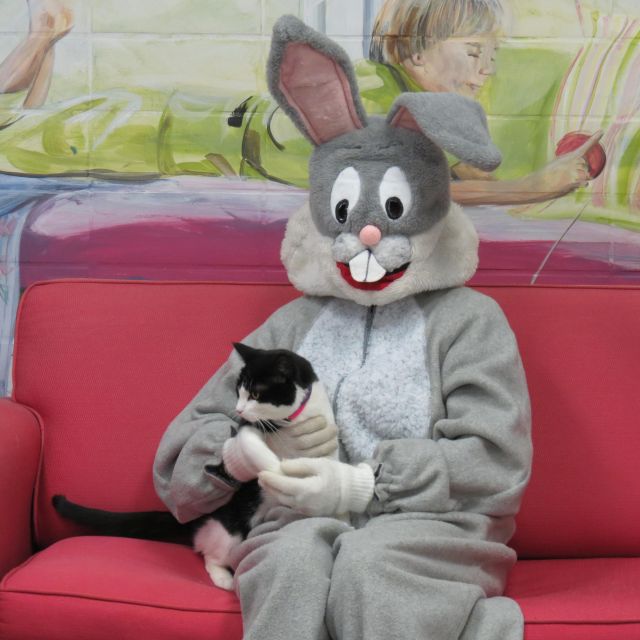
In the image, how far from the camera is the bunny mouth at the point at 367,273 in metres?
1.59

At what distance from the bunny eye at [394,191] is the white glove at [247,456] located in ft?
1.38

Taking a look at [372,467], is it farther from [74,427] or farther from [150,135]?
[150,135]

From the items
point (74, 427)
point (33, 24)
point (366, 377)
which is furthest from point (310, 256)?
point (33, 24)

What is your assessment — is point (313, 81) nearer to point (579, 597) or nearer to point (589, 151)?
point (589, 151)

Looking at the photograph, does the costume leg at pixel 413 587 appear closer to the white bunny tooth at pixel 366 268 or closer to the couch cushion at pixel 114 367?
the white bunny tooth at pixel 366 268

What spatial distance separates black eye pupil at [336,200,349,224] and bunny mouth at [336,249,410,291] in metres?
0.07

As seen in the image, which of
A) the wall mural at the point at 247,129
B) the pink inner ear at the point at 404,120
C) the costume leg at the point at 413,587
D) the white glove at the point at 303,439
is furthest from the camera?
the wall mural at the point at 247,129

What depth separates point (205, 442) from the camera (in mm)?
1586

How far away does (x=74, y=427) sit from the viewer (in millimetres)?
1808

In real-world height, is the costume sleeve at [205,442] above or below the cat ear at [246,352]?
below

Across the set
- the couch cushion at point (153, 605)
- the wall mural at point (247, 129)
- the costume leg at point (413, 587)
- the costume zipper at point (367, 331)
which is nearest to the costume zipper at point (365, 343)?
the costume zipper at point (367, 331)

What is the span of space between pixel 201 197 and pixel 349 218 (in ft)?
1.93

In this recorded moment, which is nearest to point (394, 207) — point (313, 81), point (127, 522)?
point (313, 81)

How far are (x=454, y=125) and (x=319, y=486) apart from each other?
1.88 ft
